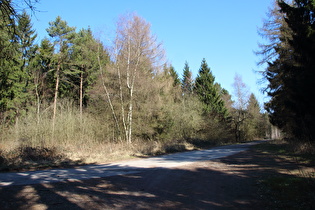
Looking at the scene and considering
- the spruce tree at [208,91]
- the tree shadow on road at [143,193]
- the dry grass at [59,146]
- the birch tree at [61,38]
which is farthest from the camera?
the spruce tree at [208,91]

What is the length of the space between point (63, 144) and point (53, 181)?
31.9ft

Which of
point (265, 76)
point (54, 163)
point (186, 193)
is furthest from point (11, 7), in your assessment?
point (265, 76)

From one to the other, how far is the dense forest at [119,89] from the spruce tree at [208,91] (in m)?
5.17

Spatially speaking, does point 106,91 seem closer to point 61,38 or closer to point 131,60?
point 131,60

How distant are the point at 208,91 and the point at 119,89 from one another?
89.8 ft

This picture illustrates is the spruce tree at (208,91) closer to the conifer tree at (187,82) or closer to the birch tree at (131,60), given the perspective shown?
the conifer tree at (187,82)

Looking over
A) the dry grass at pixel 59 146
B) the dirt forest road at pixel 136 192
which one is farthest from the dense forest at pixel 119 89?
the dirt forest road at pixel 136 192

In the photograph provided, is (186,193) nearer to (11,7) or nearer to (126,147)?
(11,7)

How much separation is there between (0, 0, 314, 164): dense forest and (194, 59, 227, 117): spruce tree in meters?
5.17

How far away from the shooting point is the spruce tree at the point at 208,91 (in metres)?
46.6

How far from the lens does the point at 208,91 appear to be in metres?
47.2

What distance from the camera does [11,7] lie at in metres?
4.53

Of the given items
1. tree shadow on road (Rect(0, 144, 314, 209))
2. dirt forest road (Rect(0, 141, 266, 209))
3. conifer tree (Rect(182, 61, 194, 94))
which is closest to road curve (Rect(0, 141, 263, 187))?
dirt forest road (Rect(0, 141, 266, 209))

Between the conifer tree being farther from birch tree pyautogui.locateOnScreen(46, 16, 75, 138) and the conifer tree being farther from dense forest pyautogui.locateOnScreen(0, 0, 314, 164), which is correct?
birch tree pyautogui.locateOnScreen(46, 16, 75, 138)
